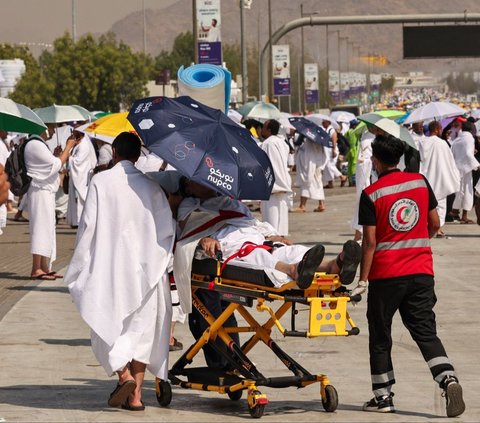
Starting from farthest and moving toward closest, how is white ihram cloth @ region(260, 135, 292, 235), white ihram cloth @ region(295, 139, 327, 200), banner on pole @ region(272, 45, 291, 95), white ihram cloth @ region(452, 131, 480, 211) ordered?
banner on pole @ region(272, 45, 291, 95), white ihram cloth @ region(295, 139, 327, 200), white ihram cloth @ region(452, 131, 480, 211), white ihram cloth @ region(260, 135, 292, 235)

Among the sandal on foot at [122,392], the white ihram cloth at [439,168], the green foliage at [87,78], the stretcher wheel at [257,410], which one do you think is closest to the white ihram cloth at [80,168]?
the white ihram cloth at [439,168]

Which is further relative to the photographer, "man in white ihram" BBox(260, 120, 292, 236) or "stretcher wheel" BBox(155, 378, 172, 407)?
"man in white ihram" BBox(260, 120, 292, 236)

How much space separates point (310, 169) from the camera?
3036 centimetres

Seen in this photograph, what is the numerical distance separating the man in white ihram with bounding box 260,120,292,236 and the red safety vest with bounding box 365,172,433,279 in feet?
30.5

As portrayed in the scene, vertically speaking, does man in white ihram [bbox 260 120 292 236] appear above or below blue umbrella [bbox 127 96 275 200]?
below

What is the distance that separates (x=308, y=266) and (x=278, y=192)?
1051 cm

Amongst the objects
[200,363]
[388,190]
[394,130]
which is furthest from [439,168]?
[388,190]

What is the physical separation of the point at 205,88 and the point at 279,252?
2.93m

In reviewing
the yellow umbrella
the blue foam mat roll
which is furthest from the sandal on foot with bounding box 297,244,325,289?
the yellow umbrella

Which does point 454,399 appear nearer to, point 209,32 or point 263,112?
point 209,32

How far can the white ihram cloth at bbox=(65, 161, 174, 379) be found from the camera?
917cm

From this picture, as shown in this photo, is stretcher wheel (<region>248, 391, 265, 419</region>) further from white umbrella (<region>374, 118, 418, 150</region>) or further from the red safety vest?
white umbrella (<region>374, 118, 418, 150</region>)

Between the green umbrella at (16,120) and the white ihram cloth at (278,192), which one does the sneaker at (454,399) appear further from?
the white ihram cloth at (278,192)

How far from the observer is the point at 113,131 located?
578 inches
